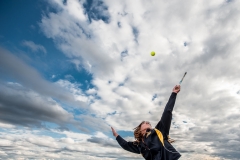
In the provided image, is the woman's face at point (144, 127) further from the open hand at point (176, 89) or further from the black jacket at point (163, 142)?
the open hand at point (176, 89)

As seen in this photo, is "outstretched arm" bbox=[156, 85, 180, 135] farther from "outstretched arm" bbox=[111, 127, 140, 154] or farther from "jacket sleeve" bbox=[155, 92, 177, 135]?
"outstretched arm" bbox=[111, 127, 140, 154]

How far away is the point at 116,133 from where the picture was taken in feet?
31.7

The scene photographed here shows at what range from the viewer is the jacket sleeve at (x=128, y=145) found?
8392 millimetres

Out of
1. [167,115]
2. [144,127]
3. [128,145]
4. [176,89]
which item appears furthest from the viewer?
[128,145]

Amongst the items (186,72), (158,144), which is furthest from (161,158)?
(186,72)

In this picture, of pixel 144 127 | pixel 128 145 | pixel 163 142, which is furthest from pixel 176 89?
pixel 128 145

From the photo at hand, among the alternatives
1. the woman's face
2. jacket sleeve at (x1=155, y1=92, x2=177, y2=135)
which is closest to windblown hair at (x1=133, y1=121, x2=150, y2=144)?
the woman's face

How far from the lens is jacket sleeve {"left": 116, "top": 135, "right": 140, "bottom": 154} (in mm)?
8392

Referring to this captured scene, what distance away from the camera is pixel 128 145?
28.7ft

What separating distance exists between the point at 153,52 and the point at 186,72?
8.01m

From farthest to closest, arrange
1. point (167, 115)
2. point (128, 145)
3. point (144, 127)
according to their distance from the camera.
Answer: point (128, 145) → point (144, 127) → point (167, 115)

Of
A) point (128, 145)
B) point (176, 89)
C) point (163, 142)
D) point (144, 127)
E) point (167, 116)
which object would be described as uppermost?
point (176, 89)

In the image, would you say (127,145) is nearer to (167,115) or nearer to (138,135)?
(138,135)

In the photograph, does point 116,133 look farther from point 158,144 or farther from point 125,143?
point 158,144
